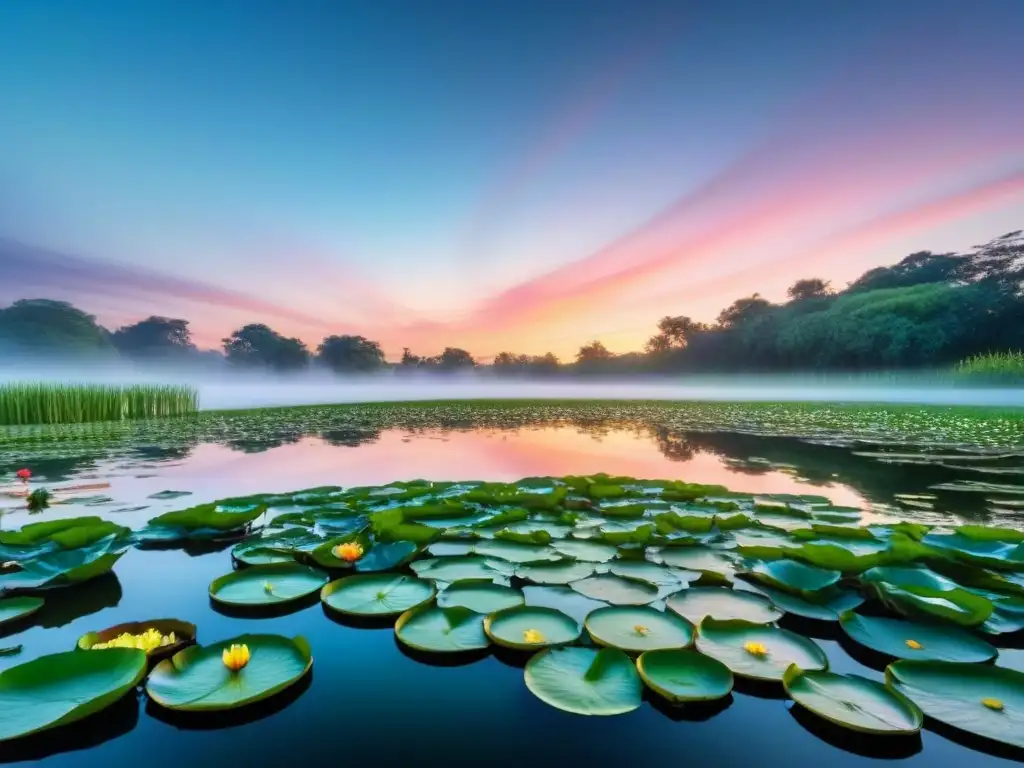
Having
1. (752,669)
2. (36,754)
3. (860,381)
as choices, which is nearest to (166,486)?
(36,754)

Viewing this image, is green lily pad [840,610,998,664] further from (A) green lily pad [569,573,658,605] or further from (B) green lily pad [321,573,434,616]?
(B) green lily pad [321,573,434,616]

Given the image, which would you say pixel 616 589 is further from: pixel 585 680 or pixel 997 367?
pixel 997 367

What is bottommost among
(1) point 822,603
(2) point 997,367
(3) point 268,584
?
(1) point 822,603

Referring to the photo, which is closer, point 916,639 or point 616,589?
point 916,639

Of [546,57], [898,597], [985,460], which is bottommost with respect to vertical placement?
[985,460]

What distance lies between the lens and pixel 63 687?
134 cm

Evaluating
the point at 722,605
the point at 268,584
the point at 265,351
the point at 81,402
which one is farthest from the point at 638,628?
the point at 265,351

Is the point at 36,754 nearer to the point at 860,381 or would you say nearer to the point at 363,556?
the point at 363,556

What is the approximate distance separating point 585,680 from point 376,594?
1043mm

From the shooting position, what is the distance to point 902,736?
1.26 metres

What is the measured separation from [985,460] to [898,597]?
6.47m

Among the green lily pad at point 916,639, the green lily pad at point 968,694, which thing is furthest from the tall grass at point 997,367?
the green lily pad at point 968,694

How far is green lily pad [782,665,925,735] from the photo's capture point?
123 centimetres

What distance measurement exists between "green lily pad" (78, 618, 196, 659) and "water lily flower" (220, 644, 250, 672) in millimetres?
254
